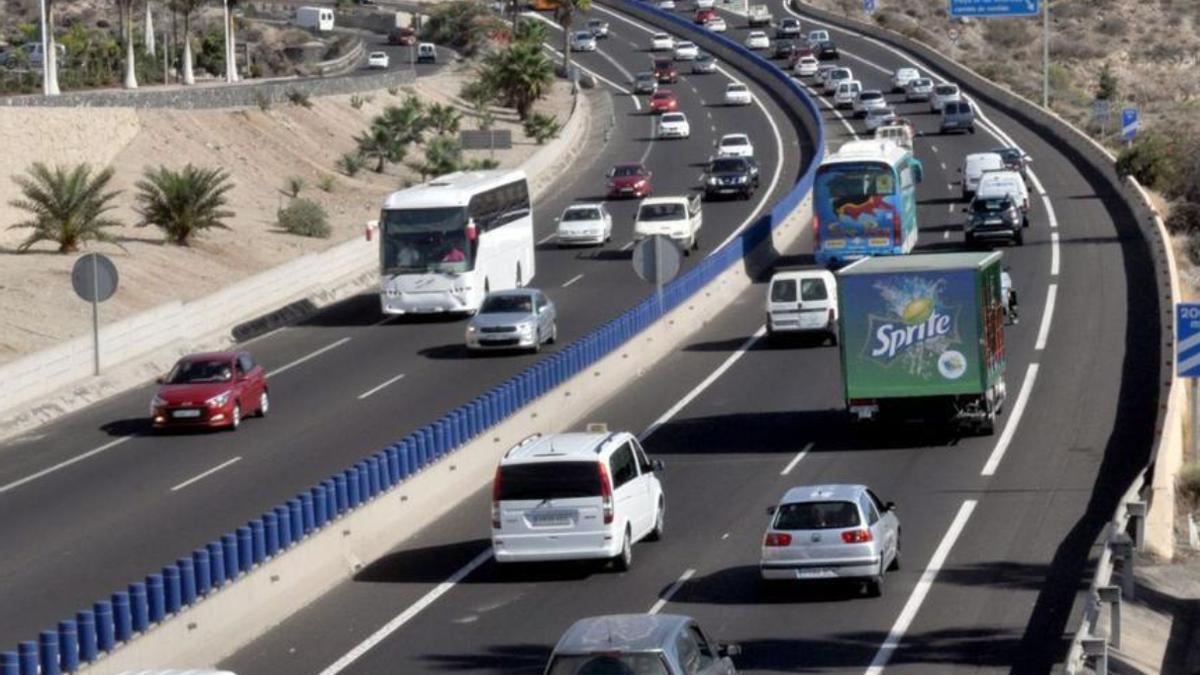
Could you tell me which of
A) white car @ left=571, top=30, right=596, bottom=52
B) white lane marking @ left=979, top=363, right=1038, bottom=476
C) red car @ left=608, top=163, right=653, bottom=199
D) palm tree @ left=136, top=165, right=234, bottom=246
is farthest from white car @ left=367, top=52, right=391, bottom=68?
white lane marking @ left=979, top=363, right=1038, bottom=476

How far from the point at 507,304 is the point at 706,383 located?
5730 mm

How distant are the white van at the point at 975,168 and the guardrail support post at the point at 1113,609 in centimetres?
4921

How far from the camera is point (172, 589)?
21969mm

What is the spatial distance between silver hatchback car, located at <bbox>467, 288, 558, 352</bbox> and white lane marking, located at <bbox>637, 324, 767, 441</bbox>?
4.21 m

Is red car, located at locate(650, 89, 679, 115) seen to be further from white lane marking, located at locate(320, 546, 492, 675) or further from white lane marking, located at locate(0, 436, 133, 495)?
white lane marking, located at locate(320, 546, 492, 675)

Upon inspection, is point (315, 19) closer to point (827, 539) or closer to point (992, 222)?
point (992, 222)

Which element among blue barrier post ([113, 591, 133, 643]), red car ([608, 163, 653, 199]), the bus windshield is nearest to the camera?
blue barrier post ([113, 591, 133, 643])

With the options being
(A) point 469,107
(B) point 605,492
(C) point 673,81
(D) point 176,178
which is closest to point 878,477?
(B) point 605,492

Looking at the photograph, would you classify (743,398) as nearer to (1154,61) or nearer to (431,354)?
(431,354)

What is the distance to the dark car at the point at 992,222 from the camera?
60844 mm

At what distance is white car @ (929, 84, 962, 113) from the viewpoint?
3836 inches

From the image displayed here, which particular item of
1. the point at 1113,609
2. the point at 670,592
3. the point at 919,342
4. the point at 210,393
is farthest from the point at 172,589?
the point at 919,342

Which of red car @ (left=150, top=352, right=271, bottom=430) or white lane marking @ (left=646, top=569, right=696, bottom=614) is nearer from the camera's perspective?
white lane marking @ (left=646, top=569, right=696, bottom=614)

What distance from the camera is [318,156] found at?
8256cm
